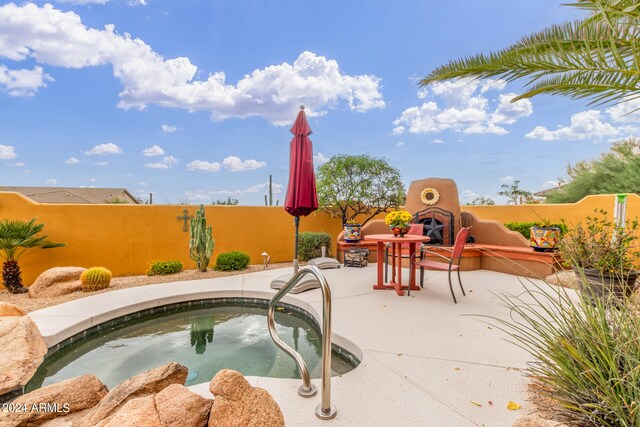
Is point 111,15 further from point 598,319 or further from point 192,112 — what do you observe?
point 598,319

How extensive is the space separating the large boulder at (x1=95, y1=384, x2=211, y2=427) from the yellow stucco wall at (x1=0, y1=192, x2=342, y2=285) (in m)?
6.28

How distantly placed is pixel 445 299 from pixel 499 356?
1747 millimetres

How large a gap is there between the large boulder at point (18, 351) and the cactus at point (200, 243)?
3.65m

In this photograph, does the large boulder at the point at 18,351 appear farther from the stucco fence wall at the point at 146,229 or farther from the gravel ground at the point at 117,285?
the stucco fence wall at the point at 146,229

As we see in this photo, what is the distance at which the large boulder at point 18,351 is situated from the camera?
8.37ft

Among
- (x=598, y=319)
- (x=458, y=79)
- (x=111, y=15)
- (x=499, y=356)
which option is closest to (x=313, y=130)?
(x=458, y=79)

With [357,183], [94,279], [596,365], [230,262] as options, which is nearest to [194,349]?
[94,279]

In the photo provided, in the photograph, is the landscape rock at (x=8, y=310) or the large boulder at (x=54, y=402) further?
the landscape rock at (x=8, y=310)

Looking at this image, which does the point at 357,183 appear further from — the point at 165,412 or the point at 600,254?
the point at 165,412

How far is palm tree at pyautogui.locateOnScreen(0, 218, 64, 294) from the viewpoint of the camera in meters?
5.57

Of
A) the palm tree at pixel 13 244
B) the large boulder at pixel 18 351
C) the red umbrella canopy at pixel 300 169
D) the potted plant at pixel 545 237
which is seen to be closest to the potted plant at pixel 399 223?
the red umbrella canopy at pixel 300 169

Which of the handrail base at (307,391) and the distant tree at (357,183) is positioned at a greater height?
the distant tree at (357,183)

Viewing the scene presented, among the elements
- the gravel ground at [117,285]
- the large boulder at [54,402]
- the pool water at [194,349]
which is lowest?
the pool water at [194,349]

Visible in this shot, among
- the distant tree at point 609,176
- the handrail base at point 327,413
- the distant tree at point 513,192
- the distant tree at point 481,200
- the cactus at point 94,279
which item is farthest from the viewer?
the distant tree at point 513,192
